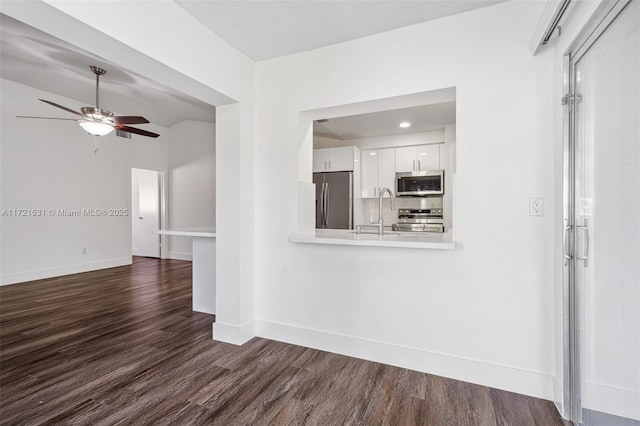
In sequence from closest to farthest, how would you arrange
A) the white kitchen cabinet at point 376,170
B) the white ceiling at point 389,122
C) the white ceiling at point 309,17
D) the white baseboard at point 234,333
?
1. the white ceiling at point 309,17
2. the white baseboard at point 234,333
3. the white ceiling at point 389,122
4. the white kitchen cabinet at point 376,170

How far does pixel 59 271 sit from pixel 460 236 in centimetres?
618

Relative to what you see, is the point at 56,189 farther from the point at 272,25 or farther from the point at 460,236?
the point at 460,236

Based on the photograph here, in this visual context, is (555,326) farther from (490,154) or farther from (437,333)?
(490,154)

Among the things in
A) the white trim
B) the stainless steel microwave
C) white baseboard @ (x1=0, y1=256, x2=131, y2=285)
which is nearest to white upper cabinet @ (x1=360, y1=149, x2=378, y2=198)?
the stainless steel microwave

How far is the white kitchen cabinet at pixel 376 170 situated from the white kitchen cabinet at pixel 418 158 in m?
0.12

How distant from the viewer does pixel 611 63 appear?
136cm

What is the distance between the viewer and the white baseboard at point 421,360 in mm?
1927

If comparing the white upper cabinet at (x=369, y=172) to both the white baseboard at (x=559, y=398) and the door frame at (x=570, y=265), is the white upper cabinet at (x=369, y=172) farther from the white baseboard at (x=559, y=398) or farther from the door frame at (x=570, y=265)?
the white baseboard at (x=559, y=398)

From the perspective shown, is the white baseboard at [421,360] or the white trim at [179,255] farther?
the white trim at [179,255]

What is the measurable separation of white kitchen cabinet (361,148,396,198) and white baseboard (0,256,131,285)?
4.98 meters

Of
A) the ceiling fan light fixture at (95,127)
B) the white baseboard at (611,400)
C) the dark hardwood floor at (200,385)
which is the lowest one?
the dark hardwood floor at (200,385)

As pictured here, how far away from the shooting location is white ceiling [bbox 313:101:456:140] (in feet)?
13.5

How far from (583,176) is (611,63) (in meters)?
0.54

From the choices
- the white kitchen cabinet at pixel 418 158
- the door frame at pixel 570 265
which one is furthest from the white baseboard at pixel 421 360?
the white kitchen cabinet at pixel 418 158
